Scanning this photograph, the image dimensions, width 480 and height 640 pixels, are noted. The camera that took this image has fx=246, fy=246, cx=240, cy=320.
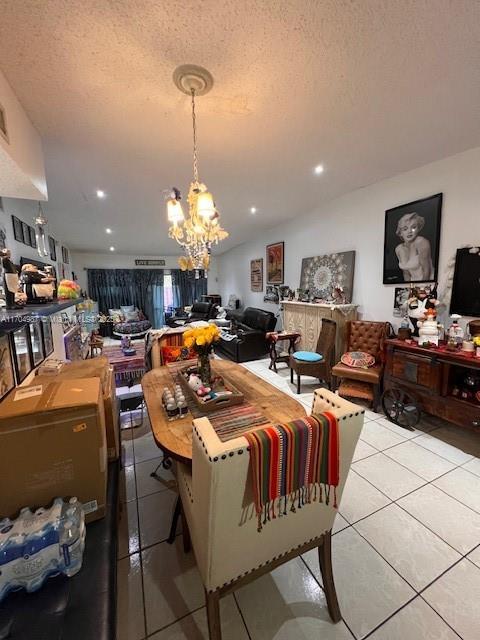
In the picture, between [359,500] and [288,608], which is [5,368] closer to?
[288,608]

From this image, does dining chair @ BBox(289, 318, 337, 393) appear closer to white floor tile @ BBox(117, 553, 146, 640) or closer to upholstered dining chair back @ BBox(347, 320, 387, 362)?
upholstered dining chair back @ BBox(347, 320, 387, 362)

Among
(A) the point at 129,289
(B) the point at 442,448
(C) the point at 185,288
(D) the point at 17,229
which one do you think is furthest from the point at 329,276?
(A) the point at 129,289

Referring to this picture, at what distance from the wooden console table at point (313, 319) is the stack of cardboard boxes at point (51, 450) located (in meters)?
3.12

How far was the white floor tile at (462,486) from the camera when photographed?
1.72 meters

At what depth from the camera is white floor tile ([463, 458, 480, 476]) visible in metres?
1.98

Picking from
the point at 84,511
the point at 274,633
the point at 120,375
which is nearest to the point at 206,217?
the point at 84,511

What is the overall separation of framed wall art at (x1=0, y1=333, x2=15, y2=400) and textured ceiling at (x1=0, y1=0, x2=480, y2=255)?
154 cm

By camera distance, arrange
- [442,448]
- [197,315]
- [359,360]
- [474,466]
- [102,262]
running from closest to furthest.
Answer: [474,466], [442,448], [359,360], [197,315], [102,262]

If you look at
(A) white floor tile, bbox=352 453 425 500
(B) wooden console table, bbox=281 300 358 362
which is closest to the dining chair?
(B) wooden console table, bbox=281 300 358 362

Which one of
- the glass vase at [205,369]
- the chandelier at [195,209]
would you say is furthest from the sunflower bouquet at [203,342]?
the chandelier at [195,209]

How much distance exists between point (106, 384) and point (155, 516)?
0.94 meters

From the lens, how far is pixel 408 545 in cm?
144

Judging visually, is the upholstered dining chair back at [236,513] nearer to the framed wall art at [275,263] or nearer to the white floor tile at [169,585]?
the white floor tile at [169,585]

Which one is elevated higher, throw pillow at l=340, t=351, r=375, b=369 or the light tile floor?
throw pillow at l=340, t=351, r=375, b=369
